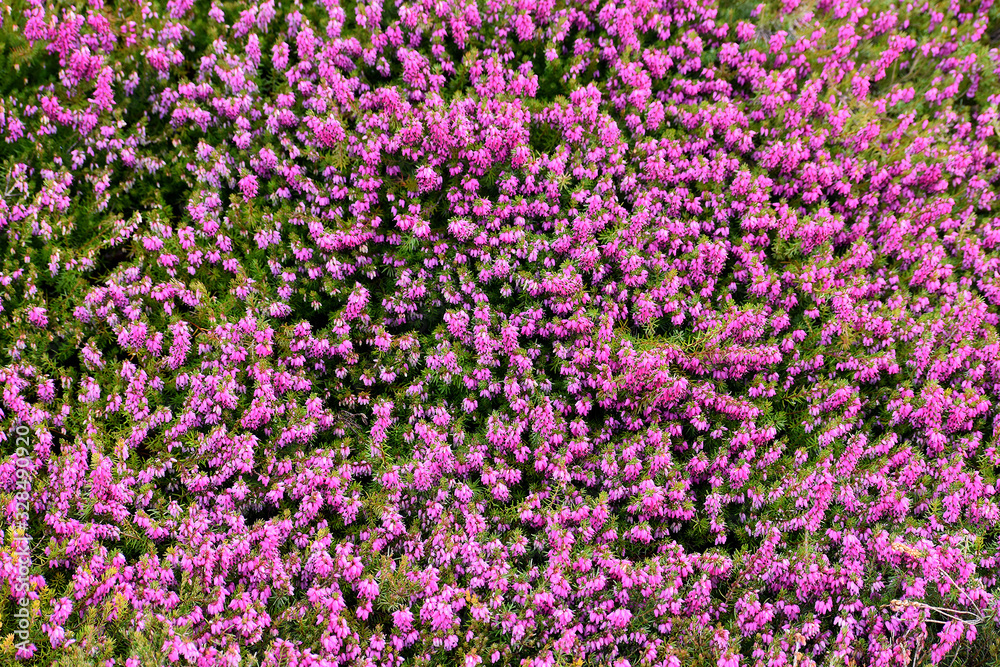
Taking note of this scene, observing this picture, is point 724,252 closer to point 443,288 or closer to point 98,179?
point 443,288

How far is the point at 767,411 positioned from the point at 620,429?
1114 millimetres

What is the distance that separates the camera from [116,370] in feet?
16.0

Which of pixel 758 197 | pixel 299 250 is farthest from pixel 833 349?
pixel 299 250

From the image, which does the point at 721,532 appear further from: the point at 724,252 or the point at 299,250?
the point at 299,250

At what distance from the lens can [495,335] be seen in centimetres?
529

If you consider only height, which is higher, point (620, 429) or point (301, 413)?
point (620, 429)

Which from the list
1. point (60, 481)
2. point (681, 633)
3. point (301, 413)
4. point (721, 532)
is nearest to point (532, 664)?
point (681, 633)

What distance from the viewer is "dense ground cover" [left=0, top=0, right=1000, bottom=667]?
13.6 ft

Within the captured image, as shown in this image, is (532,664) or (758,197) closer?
(532,664)

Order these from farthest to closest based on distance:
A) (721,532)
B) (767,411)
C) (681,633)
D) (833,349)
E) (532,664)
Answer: (833,349)
(767,411)
(721,532)
(681,633)
(532,664)

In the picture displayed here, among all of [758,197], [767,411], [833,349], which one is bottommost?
[767,411]

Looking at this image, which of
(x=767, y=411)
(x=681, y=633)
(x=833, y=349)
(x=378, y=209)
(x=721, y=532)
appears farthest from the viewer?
(x=378, y=209)

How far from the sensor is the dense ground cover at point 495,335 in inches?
163

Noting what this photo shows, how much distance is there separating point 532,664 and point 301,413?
90.8 inches
